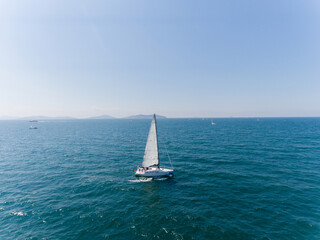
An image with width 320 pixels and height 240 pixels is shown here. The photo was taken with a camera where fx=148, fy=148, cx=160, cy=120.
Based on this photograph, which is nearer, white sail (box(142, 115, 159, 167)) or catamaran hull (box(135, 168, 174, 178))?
catamaran hull (box(135, 168, 174, 178))

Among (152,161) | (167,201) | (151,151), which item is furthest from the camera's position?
(152,161)

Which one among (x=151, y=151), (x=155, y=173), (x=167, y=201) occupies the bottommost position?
(x=167, y=201)

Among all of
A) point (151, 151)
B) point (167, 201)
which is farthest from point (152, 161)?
point (167, 201)

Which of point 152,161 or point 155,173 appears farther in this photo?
point 152,161

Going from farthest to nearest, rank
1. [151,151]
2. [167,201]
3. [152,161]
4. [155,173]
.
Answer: [152,161] < [151,151] < [155,173] < [167,201]

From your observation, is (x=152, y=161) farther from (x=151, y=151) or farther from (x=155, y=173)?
(x=155, y=173)

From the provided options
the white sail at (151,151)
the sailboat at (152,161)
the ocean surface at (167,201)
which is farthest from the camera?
the white sail at (151,151)

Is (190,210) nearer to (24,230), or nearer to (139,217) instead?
(139,217)

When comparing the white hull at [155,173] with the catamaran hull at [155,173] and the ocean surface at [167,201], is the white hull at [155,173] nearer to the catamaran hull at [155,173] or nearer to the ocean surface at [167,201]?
the catamaran hull at [155,173]

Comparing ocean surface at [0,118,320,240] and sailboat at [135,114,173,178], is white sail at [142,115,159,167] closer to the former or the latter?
sailboat at [135,114,173,178]

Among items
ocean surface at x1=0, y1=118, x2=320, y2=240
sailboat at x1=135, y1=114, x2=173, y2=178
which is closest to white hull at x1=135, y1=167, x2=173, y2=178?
sailboat at x1=135, y1=114, x2=173, y2=178

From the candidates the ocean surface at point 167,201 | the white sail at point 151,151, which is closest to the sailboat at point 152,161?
the white sail at point 151,151

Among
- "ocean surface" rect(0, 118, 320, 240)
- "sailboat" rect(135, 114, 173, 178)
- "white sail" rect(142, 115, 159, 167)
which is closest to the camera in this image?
"ocean surface" rect(0, 118, 320, 240)

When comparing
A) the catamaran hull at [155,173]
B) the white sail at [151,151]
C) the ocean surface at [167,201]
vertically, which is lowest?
the ocean surface at [167,201]
